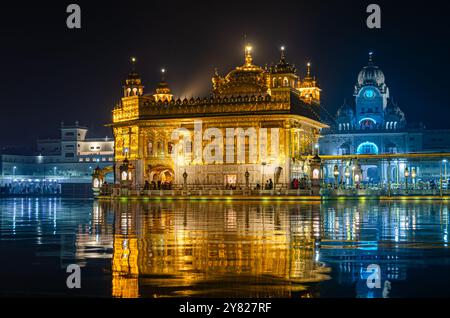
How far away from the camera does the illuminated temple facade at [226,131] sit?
198 feet

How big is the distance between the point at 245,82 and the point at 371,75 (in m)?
70.1

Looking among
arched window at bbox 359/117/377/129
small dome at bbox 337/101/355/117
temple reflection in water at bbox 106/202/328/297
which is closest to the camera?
temple reflection in water at bbox 106/202/328/297

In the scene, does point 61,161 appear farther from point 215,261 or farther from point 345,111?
point 215,261

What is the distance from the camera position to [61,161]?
441ft

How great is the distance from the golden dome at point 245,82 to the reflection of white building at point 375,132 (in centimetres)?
4471

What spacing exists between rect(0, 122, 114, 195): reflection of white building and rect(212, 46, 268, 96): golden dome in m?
66.7

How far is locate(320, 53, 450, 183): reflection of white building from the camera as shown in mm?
116500

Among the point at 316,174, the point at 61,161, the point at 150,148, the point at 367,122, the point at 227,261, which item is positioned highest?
the point at 367,122

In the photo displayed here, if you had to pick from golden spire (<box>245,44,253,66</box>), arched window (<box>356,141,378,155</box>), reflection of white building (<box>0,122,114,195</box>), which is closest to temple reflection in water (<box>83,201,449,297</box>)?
golden spire (<box>245,44,253,66</box>)

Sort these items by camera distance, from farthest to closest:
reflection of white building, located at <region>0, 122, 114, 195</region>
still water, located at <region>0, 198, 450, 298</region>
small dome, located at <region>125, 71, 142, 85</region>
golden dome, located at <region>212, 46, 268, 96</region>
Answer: reflection of white building, located at <region>0, 122, 114, 195</region>
small dome, located at <region>125, 71, 142, 85</region>
golden dome, located at <region>212, 46, 268, 96</region>
still water, located at <region>0, 198, 450, 298</region>

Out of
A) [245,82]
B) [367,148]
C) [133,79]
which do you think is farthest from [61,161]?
[245,82]

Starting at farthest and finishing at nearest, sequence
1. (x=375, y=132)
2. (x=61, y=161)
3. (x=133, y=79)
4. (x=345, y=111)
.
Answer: (x=61, y=161) → (x=345, y=111) → (x=375, y=132) → (x=133, y=79)

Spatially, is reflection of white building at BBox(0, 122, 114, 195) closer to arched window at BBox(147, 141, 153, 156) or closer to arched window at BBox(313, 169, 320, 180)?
arched window at BBox(147, 141, 153, 156)
